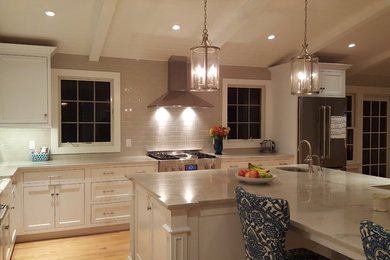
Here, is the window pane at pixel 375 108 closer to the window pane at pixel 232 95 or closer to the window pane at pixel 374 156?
the window pane at pixel 374 156

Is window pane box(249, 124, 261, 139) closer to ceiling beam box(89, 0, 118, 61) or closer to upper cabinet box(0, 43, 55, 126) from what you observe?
ceiling beam box(89, 0, 118, 61)

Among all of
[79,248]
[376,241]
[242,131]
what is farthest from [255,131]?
[376,241]

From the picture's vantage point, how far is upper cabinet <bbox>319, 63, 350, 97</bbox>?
18.5ft

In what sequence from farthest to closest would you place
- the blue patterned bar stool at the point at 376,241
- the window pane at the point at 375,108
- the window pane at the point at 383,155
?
1. the window pane at the point at 383,155
2. the window pane at the point at 375,108
3. the blue patterned bar stool at the point at 376,241

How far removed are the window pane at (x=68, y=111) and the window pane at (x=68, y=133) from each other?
87mm

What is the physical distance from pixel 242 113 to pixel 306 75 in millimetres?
3303

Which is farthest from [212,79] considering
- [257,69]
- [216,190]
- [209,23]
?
[257,69]

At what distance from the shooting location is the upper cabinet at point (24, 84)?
427 centimetres

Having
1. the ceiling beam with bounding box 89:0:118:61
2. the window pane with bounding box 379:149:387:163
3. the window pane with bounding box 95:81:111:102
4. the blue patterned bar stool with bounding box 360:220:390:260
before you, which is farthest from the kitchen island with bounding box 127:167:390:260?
the window pane with bounding box 379:149:387:163

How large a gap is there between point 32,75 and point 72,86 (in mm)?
713

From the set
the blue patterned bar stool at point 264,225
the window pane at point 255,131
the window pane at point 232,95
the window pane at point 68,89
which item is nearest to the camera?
the blue patterned bar stool at point 264,225

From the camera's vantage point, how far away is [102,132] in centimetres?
523

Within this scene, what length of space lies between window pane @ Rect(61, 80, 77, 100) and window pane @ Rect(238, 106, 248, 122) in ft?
9.07

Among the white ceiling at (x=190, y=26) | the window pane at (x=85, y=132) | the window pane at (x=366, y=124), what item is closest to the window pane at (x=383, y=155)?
the window pane at (x=366, y=124)
